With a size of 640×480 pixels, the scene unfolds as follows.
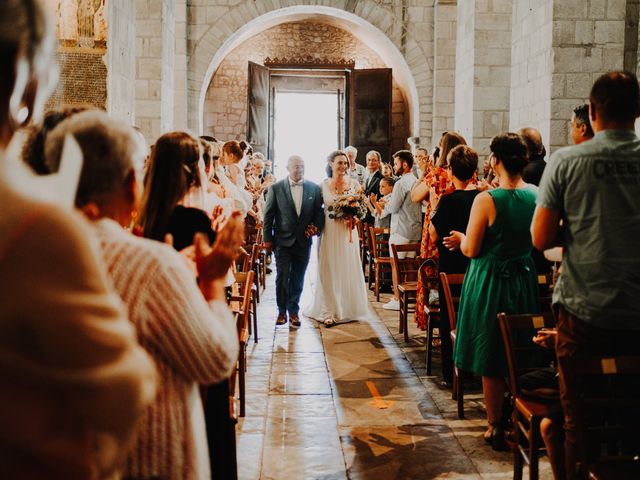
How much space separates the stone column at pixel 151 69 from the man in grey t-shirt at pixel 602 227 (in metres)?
6.70

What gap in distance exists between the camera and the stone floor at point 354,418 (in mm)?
3455

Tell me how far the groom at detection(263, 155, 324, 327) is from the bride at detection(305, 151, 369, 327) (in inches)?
7.7

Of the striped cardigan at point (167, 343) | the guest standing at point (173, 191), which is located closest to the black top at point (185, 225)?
the guest standing at point (173, 191)

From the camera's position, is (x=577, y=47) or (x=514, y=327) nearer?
(x=514, y=327)

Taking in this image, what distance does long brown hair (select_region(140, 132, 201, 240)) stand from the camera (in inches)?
90.9

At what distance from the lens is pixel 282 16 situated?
14.2m

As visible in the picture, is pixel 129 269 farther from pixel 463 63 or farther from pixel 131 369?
pixel 463 63

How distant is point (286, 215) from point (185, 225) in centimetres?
421

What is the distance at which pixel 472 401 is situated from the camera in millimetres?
4461

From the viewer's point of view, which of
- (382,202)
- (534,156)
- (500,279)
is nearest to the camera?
(500,279)

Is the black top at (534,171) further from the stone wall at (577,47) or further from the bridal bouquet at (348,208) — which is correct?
the bridal bouquet at (348,208)

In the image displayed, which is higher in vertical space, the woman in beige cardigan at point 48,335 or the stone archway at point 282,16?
the stone archway at point 282,16

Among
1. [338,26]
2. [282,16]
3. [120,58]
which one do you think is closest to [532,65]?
[120,58]

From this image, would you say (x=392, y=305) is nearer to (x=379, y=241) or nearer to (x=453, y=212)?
(x=379, y=241)
